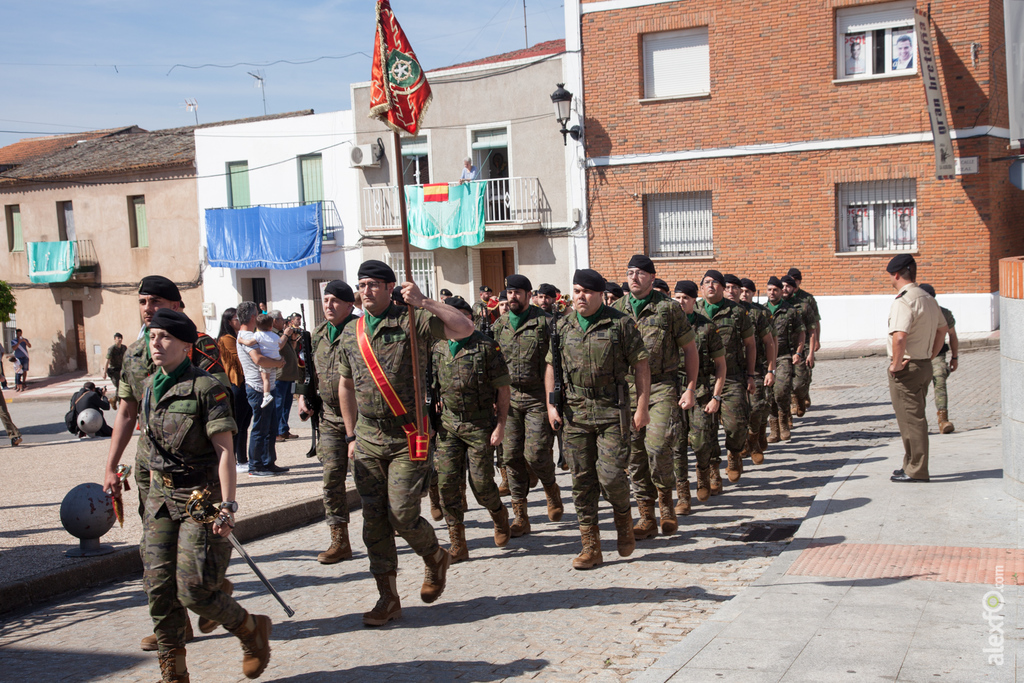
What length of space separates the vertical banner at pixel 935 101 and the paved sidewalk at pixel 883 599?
13263 mm

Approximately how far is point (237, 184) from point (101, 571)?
2558 centimetres

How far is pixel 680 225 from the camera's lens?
77.6 ft

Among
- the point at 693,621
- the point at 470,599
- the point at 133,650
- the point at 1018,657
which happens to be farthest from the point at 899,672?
the point at 133,650

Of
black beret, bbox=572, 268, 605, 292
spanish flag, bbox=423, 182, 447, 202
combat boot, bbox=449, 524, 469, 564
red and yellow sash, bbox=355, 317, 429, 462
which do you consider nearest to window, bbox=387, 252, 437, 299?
spanish flag, bbox=423, 182, 447, 202

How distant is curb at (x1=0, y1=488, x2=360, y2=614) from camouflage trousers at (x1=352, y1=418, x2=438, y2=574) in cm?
262

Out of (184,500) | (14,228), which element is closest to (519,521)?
(184,500)

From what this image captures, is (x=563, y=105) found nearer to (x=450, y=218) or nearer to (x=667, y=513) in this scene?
(x=450, y=218)

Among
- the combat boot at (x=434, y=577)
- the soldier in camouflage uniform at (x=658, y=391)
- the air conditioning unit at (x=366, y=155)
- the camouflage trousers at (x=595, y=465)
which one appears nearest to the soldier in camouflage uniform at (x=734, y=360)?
the soldier in camouflage uniform at (x=658, y=391)

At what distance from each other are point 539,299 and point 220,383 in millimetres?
6154

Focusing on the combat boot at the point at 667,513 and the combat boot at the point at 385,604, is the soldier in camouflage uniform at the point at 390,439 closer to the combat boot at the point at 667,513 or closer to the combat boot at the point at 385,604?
the combat boot at the point at 385,604

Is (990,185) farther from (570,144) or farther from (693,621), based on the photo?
(693,621)

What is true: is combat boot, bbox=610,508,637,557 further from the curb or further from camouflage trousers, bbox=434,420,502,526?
the curb

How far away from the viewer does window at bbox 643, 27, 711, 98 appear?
2278cm

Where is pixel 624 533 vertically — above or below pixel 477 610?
above
